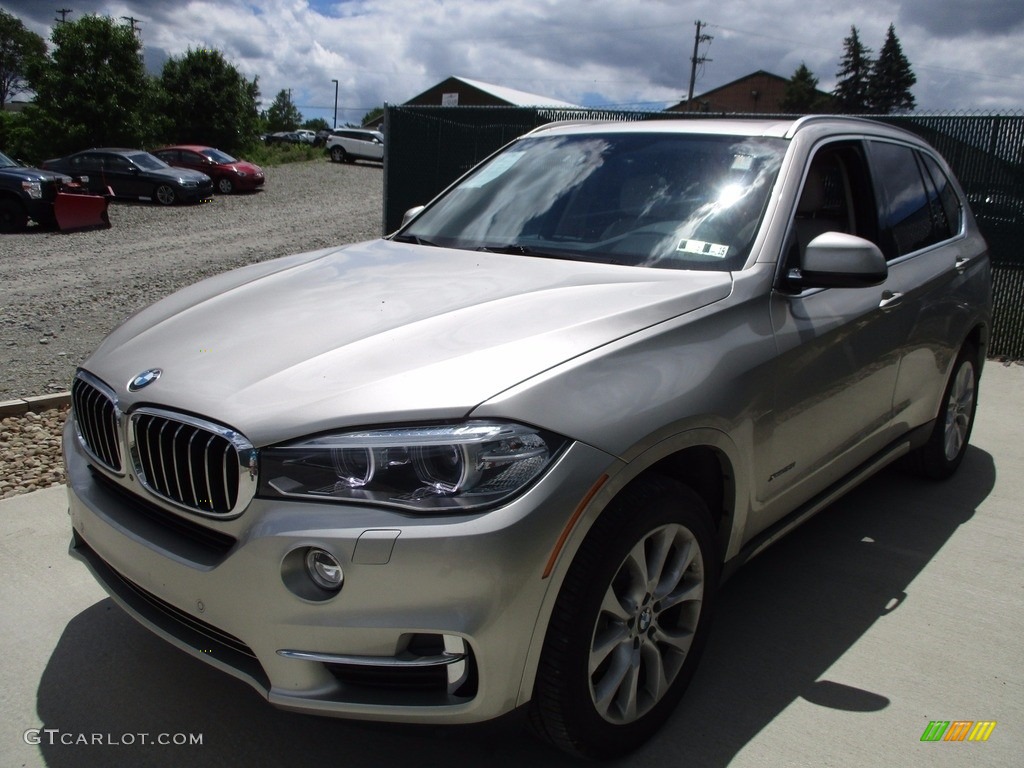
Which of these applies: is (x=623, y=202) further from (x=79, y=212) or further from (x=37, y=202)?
(x=79, y=212)

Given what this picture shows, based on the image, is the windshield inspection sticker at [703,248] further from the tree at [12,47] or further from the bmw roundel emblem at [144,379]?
the tree at [12,47]

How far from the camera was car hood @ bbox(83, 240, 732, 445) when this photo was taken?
2.12 metres

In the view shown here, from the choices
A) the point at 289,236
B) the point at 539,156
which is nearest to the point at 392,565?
the point at 539,156

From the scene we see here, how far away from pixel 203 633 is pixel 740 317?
71.3 inches

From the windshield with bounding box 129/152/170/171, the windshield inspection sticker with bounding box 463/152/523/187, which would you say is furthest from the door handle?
the windshield with bounding box 129/152/170/171

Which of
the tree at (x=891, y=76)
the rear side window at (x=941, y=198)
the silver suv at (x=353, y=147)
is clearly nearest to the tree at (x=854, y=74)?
the tree at (x=891, y=76)

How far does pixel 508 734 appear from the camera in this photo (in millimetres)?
2115

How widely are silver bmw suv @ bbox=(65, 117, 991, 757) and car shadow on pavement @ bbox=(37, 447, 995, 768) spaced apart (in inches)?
8.2

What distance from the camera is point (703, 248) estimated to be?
301 cm

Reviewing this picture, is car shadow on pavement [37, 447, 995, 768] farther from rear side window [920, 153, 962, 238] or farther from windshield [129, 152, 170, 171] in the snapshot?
windshield [129, 152, 170, 171]

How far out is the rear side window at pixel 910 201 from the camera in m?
3.85

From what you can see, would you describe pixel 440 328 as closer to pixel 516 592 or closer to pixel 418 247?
pixel 516 592

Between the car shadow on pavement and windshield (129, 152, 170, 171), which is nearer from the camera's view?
the car shadow on pavement

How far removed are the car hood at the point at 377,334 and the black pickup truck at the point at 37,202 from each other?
14708 mm
